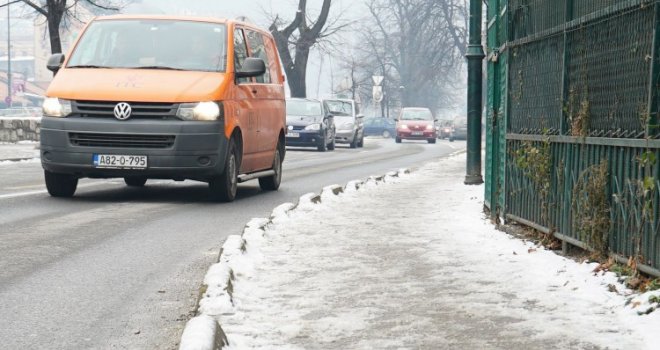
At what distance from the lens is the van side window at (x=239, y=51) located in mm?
12710

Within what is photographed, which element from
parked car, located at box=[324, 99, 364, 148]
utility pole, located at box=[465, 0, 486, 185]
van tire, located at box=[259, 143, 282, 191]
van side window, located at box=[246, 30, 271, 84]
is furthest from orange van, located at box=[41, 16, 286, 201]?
parked car, located at box=[324, 99, 364, 148]

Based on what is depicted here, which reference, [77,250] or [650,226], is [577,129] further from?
[77,250]

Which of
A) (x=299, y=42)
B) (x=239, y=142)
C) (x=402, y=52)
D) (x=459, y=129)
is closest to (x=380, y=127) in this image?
(x=459, y=129)

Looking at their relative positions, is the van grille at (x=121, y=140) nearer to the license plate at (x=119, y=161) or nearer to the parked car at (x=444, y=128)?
the license plate at (x=119, y=161)

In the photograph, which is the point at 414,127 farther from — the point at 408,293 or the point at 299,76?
the point at 408,293

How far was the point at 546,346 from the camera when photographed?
4637 mm

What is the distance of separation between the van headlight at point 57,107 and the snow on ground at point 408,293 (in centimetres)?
322

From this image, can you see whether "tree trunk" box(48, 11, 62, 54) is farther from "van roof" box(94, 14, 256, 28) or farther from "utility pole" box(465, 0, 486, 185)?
"utility pole" box(465, 0, 486, 185)

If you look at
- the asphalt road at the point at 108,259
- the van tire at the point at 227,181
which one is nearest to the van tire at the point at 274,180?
the asphalt road at the point at 108,259

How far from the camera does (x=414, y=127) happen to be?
5294 cm

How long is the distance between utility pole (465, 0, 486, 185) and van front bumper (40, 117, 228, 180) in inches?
168

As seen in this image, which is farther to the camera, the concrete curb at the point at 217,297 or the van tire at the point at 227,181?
the van tire at the point at 227,181

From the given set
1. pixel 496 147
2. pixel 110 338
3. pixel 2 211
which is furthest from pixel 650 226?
pixel 2 211

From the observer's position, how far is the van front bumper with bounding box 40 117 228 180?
1159 centimetres
